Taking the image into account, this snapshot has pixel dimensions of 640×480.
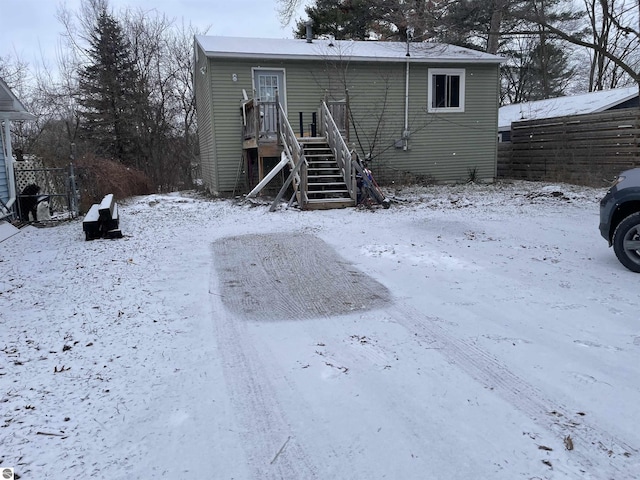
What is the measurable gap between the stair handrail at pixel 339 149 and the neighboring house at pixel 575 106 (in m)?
10.4

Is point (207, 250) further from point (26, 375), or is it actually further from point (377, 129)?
point (377, 129)

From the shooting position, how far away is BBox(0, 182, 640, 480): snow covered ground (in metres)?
2.34

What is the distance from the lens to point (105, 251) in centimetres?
715

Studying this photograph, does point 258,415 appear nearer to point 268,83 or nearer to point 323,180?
point 323,180

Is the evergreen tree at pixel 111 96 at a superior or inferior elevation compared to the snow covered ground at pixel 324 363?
superior

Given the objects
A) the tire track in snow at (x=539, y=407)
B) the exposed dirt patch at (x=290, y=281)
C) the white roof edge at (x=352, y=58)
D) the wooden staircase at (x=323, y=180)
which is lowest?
the tire track in snow at (x=539, y=407)

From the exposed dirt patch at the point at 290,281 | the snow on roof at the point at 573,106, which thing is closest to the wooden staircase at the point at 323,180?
the exposed dirt patch at the point at 290,281

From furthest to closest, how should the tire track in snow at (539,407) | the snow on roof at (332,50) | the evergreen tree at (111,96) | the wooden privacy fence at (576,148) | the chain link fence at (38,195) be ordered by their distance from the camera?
the evergreen tree at (111,96), the snow on roof at (332,50), the wooden privacy fence at (576,148), the chain link fence at (38,195), the tire track in snow at (539,407)

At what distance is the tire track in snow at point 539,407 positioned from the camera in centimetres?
227

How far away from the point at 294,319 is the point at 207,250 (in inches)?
130

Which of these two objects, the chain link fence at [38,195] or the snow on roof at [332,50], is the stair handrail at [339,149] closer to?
the snow on roof at [332,50]

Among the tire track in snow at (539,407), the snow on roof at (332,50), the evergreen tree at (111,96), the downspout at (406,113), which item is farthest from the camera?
the evergreen tree at (111,96)

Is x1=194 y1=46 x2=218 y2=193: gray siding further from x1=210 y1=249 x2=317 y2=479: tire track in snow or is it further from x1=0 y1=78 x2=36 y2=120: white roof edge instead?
x1=210 y1=249 x2=317 y2=479: tire track in snow

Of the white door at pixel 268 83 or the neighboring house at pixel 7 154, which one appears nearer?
the neighboring house at pixel 7 154
